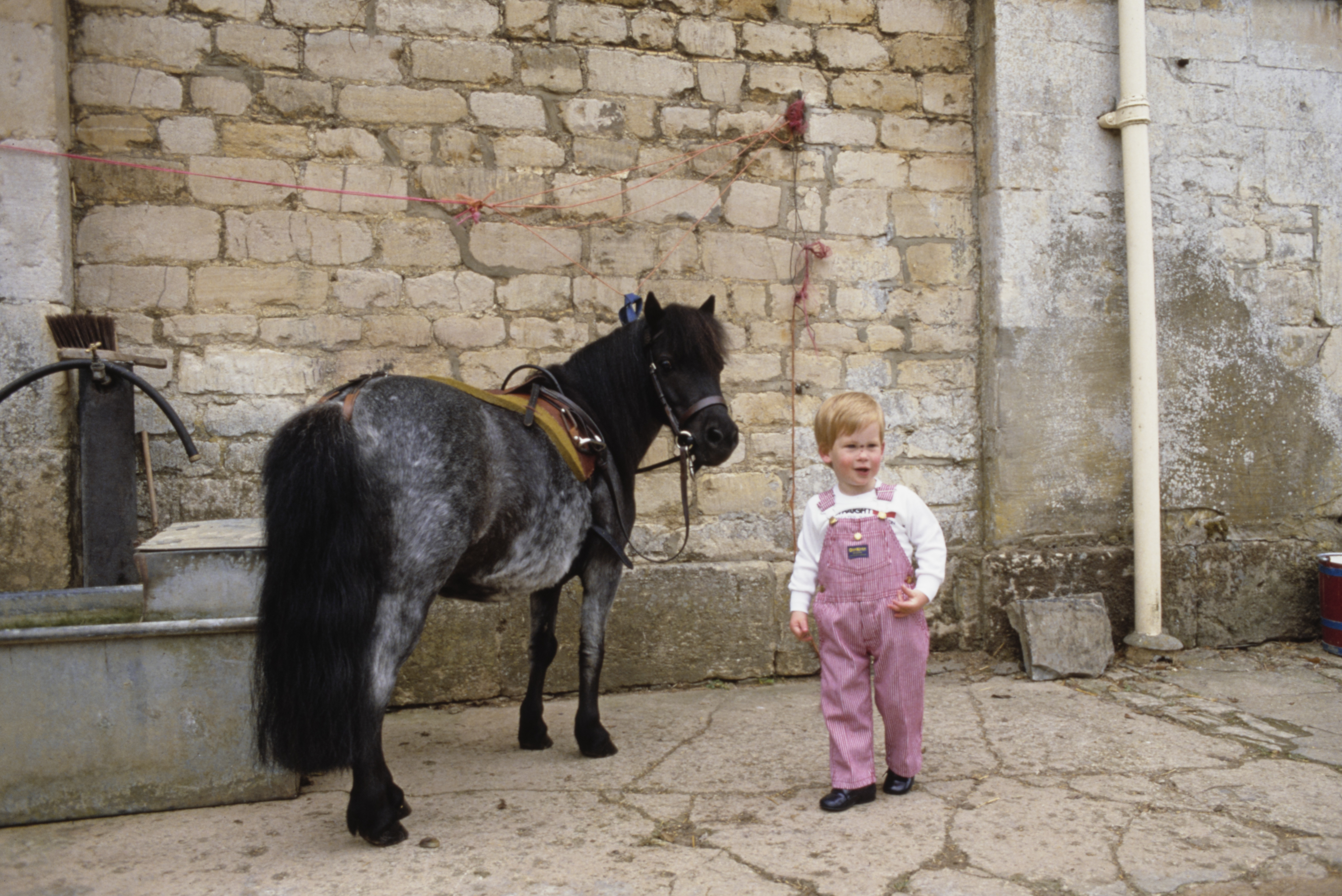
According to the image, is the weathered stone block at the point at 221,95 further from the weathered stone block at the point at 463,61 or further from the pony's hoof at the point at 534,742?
the pony's hoof at the point at 534,742

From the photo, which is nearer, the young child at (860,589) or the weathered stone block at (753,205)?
the young child at (860,589)

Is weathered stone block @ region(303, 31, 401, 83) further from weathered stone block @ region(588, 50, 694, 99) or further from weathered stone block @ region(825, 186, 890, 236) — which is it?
Answer: weathered stone block @ region(825, 186, 890, 236)

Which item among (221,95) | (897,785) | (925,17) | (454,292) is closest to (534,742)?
(897,785)

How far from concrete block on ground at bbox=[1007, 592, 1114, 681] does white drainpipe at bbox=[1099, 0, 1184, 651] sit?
280 mm

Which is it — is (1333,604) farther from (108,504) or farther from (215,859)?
(108,504)

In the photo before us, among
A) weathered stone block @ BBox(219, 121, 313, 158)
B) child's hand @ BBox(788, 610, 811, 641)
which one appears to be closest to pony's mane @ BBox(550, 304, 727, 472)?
child's hand @ BBox(788, 610, 811, 641)

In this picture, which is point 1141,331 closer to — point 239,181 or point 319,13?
point 319,13

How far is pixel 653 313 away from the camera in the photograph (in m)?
3.27

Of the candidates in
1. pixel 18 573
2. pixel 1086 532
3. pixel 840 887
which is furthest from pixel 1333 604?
pixel 18 573

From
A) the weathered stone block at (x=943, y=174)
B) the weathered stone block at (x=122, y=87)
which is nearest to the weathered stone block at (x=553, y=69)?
the weathered stone block at (x=122, y=87)

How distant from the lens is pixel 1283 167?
4.87 meters

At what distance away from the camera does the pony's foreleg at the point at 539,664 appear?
11.3 feet

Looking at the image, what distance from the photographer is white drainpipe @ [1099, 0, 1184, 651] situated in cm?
447

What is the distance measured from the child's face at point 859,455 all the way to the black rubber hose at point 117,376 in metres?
2.23
